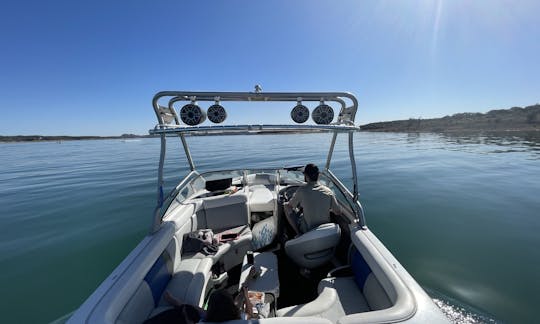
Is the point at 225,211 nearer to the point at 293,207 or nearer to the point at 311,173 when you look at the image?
the point at 293,207

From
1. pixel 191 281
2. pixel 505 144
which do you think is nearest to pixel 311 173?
pixel 191 281

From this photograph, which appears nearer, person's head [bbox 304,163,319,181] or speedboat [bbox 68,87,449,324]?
speedboat [bbox 68,87,449,324]

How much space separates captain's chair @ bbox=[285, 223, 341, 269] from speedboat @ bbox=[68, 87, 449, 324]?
0.01 metres

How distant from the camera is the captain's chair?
2722 mm

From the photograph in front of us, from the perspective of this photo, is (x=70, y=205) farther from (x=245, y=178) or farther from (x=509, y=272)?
(x=509, y=272)

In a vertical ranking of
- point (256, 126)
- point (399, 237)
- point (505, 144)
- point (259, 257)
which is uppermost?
point (256, 126)

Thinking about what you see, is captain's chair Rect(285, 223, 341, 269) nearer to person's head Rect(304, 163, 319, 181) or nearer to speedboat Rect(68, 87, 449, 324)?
speedboat Rect(68, 87, 449, 324)

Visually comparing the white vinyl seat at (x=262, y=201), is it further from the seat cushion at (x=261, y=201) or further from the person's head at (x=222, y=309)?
the person's head at (x=222, y=309)

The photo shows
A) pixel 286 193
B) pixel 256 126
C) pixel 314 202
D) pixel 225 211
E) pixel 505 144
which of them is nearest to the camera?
pixel 256 126

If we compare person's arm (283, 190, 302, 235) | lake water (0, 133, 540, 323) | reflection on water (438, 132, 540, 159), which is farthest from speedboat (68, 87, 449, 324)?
reflection on water (438, 132, 540, 159)

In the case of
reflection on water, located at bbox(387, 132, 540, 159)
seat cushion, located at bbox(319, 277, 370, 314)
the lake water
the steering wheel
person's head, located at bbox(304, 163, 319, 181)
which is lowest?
the lake water

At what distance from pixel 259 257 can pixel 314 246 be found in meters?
0.96

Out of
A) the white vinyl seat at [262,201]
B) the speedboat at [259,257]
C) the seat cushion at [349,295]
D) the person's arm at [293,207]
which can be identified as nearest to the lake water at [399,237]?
the seat cushion at [349,295]

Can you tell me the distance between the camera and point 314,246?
8.95 ft
